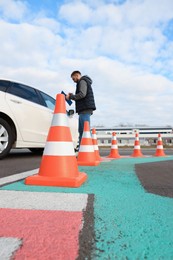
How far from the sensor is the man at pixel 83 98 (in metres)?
5.61

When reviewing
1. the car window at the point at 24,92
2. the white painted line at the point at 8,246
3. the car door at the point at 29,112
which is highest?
the car window at the point at 24,92

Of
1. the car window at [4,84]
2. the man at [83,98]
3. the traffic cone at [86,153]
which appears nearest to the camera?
the traffic cone at [86,153]

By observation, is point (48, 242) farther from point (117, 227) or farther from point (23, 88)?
point (23, 88)

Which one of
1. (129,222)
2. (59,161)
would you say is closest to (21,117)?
(59,161)

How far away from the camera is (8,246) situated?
127 cm

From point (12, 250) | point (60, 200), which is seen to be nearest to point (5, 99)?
point (60, 200)

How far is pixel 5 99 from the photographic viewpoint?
5594mm

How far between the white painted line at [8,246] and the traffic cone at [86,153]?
137 inches

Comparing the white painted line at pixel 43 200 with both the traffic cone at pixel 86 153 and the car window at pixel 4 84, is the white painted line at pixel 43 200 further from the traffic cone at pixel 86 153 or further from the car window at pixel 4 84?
the car window at pixel 4 84

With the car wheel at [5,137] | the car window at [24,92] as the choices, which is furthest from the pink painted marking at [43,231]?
the car window at [24,92]

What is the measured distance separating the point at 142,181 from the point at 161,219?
56.0 inches

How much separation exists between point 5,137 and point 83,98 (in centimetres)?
178

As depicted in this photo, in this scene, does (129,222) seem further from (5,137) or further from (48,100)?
(48,100)

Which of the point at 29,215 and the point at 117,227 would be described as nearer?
the point at 117,227
